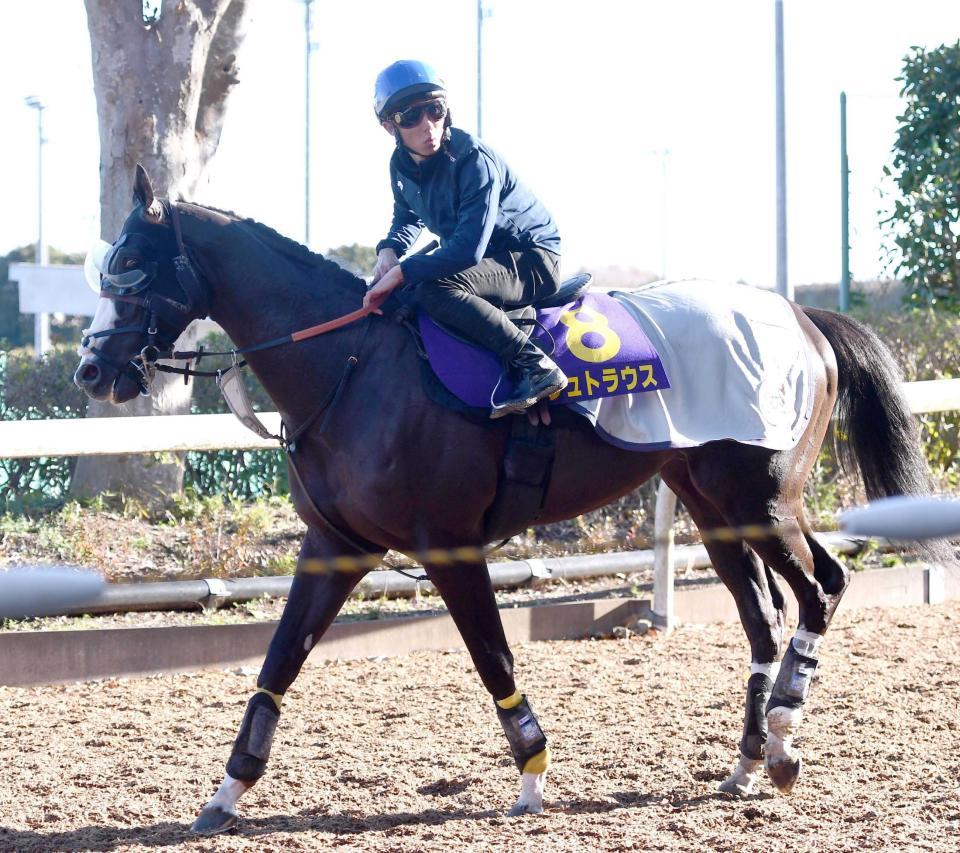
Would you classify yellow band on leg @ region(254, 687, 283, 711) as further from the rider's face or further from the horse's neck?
the rider's face

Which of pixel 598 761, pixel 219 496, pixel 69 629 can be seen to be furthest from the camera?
pixel 219 496

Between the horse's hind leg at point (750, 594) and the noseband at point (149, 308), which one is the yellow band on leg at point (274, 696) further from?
the horse's hind leg at point (750, 594)

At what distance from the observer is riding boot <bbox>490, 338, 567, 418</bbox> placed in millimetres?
4043

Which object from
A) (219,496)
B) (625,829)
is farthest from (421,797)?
(219,496)

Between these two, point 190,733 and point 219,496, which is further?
point 219,496

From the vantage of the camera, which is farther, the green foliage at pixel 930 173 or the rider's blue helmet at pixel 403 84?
the green foliage at pixel 930 173

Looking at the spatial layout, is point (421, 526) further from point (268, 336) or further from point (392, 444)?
point (268, 336)

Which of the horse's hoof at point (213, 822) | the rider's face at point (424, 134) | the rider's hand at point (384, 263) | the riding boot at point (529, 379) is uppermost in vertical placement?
the rider's face at point (424, 134)

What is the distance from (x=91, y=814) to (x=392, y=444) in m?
1.52

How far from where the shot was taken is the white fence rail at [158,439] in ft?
17.5

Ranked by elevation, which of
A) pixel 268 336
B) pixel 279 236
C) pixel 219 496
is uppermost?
pixel 279 236

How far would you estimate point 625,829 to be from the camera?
3.90m

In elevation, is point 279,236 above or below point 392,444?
above

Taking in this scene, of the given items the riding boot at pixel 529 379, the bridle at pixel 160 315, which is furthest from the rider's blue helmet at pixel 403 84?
the riding boot at pixel 529 379
